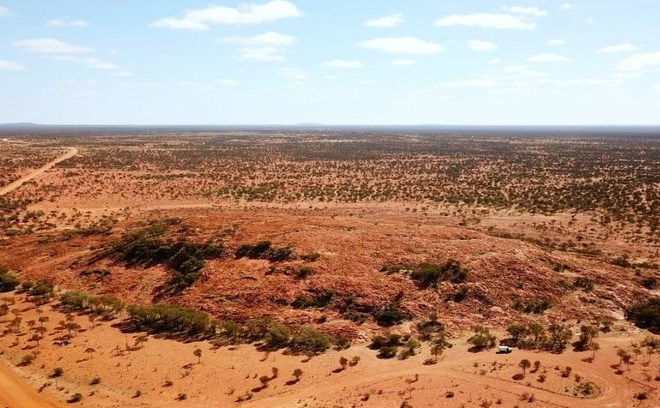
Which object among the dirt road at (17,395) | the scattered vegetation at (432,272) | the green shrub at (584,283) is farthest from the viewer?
the scattered vegetation at (432,272)

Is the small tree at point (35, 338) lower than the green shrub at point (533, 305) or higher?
lower

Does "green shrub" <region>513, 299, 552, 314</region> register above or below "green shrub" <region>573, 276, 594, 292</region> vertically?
below

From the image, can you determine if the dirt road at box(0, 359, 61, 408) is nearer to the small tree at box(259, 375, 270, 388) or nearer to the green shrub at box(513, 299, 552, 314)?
the small tree at box(259, 375, 270, 388)

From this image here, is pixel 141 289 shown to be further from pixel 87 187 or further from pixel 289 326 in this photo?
pixel 87 187

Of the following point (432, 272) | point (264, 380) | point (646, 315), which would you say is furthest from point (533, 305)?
point (264, 380)

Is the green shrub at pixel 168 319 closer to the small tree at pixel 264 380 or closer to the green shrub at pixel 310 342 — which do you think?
the green shrub at pixel 310 342

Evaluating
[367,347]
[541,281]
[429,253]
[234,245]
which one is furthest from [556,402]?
[234,245]

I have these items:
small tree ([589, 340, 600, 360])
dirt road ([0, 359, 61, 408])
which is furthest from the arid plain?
small tree ([589, 340, 600, 360])

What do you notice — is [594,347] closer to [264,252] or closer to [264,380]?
[264,380]

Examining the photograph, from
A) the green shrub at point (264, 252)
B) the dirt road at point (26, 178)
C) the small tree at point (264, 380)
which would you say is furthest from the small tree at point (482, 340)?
the dirt road at point (26, 178)

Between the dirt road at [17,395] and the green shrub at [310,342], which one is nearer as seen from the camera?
the dirt road at [17,395]
